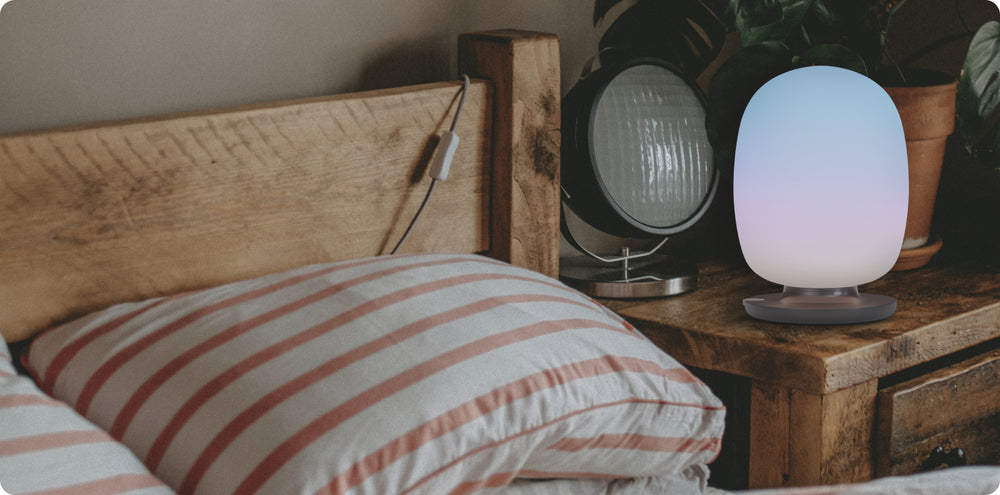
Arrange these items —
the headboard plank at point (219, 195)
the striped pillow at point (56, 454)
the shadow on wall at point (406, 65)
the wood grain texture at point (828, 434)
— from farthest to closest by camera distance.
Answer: the shadow on wall at point (406, 65) → the wood grain texture at point (828, 434) → the headboard plank at point (219, 195) → the striped pillow at point (56, 454)

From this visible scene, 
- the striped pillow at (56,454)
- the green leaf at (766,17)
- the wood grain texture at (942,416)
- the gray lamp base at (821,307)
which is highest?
the green leaf at (766,17)

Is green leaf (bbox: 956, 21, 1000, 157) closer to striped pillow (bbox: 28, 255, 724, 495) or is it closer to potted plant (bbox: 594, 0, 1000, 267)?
potted plant (bbox: 594, 0, 1000, 267)

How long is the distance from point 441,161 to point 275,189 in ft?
0.67

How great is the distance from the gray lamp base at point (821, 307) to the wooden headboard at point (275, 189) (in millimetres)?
289

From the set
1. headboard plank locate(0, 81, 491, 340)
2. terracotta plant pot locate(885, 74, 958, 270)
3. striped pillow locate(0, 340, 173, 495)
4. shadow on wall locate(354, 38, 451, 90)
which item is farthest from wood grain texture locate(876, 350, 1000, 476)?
striped pillow locate(0, 340, 173, 495)

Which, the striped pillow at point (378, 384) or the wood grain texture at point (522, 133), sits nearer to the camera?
the striped pillow at point (378, 384)

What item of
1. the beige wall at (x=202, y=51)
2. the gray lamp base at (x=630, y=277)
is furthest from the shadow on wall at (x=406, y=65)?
the gray lamp base at (x=630, y=277)

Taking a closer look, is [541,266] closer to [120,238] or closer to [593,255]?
[593,255]

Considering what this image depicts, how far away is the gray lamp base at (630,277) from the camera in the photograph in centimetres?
124

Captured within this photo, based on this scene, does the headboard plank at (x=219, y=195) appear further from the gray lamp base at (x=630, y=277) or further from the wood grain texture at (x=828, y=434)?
the wood grain texture at (x=828, y=434)

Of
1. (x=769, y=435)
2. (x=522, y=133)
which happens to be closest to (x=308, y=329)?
(x=522, y=133)

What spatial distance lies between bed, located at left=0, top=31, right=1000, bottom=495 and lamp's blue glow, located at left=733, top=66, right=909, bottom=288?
273 millimetres

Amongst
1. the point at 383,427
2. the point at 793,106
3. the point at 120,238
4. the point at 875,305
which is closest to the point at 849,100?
the point at 793,106

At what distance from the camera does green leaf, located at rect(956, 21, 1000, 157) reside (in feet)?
3.79
